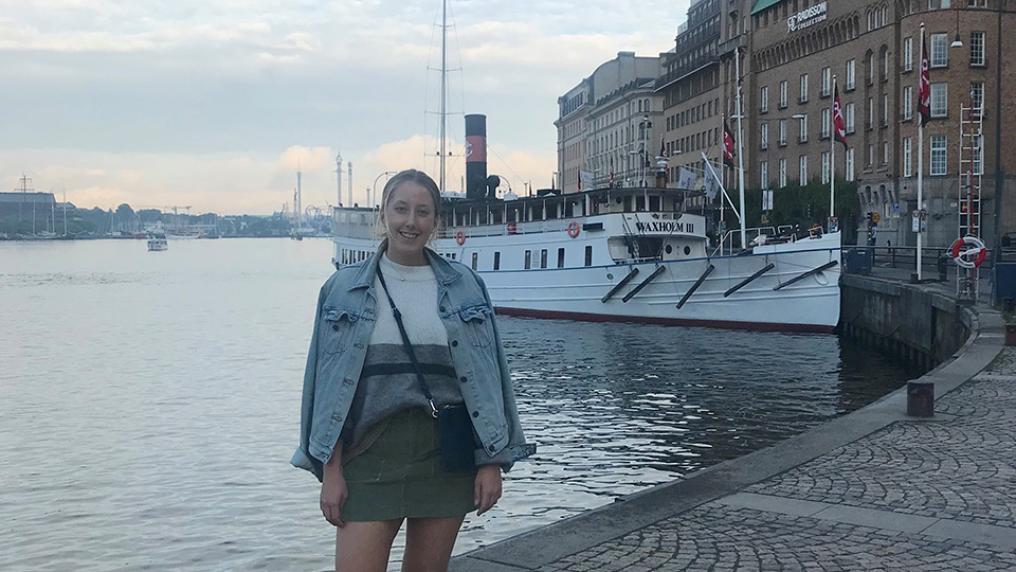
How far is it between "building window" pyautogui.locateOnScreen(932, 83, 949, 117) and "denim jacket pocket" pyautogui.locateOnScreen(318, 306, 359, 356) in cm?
5987

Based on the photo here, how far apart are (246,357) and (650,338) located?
42.1 ft

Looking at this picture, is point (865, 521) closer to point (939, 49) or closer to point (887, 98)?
point (939, 49)

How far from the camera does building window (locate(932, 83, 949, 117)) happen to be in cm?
5959

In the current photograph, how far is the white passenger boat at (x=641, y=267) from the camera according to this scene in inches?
1535

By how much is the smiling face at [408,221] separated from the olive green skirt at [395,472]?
65 centimetres

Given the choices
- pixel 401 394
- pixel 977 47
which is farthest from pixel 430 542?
pixel 977 47

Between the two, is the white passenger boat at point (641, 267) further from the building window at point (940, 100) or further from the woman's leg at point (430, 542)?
the woman's leg at point (430, 542)

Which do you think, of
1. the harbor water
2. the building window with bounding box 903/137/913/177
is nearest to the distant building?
the building window with bounding box 903/137/913/177

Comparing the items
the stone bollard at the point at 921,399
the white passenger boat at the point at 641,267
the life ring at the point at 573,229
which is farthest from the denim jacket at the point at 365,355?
the life ring at the point at 573,229

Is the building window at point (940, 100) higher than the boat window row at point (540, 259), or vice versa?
the building window at point (940, 100)

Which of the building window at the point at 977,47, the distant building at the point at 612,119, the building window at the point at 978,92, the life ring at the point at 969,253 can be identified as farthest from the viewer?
→ the distant building at the point at 612,119

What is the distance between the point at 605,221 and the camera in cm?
4275

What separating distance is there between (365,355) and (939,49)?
6102 cm

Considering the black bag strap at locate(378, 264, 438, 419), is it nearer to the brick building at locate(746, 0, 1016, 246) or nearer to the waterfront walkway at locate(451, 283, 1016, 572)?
the waterfront walkway at locate(451, 283, 1016, 572)
